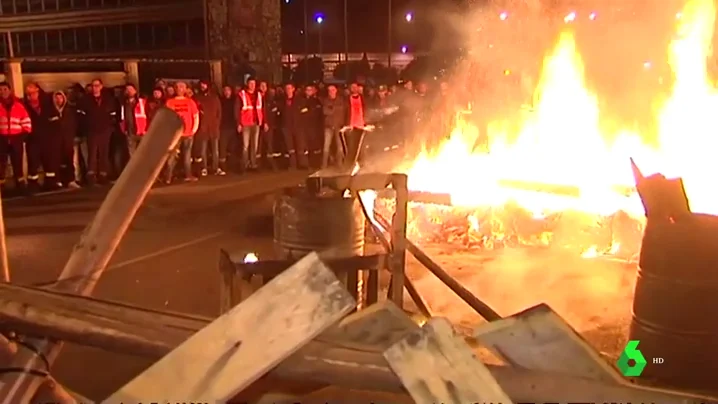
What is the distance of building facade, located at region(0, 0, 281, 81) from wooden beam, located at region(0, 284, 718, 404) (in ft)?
54.0

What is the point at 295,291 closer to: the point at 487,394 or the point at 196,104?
the point at 487,394

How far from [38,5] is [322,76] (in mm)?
16581

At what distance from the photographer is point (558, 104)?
14.1m

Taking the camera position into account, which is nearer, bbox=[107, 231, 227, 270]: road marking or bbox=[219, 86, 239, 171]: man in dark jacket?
bbox=[107, 231, 227, 270]: road marking

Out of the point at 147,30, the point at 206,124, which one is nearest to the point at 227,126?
the point at 206,124

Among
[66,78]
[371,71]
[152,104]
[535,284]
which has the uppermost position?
[371,71]

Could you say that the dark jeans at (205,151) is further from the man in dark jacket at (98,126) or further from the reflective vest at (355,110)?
the reflective vest at (355,110)

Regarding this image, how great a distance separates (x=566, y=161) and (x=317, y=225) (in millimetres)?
7777

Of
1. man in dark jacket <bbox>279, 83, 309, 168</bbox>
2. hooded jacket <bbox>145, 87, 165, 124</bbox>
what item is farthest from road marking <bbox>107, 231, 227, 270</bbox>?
man in dark jacket <bbox>279, 83, 309, 168</bbox>

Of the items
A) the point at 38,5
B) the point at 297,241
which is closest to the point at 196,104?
the point at 297,241

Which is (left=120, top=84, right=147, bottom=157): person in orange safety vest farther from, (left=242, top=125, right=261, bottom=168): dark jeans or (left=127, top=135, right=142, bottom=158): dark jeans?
(left=242, top=125, right=261, bottom=168): dark jeans

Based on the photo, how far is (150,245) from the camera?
342 inches

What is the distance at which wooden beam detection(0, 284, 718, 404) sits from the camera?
205cm

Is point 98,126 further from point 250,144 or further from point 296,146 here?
point 296,146
